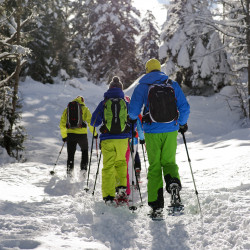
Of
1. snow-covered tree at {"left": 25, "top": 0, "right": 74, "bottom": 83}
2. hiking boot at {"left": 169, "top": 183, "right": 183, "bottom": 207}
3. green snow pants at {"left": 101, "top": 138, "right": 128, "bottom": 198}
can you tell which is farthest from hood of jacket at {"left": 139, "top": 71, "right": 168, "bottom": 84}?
snow-covered tree at {"left": 25, "top": 0, "right": 74, "bottom": 83}

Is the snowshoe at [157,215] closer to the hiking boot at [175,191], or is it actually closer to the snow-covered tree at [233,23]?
the hiking boot at [175,191]

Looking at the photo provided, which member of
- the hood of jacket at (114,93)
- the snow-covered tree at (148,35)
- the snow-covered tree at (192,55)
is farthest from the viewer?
the snow-covered tree at (148,35)

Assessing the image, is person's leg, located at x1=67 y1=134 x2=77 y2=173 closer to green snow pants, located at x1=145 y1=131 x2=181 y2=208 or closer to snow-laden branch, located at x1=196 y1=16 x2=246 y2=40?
green snow pants, located at x1=145 y1=131 x2=181 y2=208

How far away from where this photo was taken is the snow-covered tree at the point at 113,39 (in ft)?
107

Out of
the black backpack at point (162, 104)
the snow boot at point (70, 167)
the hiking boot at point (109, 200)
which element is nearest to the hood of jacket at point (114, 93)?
the black backpack at point (162, 104)

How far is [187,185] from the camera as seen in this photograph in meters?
5.97

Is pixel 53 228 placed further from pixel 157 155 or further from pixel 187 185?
pixel 187 185

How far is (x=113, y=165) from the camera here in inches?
198

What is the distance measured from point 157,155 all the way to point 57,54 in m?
26.1

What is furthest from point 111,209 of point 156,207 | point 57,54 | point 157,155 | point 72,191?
point 57,54

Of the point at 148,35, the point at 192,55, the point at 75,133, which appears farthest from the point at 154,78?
the point at 148,35

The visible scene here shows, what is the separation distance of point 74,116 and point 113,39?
27.8 m

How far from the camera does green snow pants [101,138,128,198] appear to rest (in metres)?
4.89

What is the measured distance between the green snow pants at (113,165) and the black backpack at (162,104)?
96 cm
